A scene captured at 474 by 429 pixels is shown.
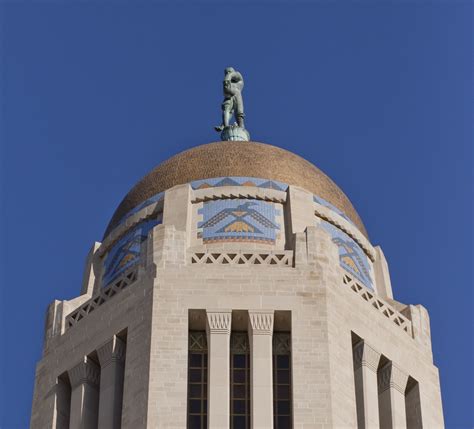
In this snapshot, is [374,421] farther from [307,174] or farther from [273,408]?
[307,174]

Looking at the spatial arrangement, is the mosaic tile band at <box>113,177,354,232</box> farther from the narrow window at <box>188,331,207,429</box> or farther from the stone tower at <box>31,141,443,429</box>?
the narrow window at <box>188,331,207,429</box>

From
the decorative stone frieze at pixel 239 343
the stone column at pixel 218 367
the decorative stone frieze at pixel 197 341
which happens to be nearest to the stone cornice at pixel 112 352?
the decorative stone frieze at pixel 197 341

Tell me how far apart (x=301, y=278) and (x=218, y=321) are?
1751 mm

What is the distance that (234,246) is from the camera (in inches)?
1362

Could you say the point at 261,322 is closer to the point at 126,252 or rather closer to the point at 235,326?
the point at 235,326

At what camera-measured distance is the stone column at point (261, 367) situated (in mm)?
31672

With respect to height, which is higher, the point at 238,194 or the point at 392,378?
the point at 238,194

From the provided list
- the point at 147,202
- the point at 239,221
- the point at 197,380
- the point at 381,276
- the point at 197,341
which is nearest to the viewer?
the point at 197,380

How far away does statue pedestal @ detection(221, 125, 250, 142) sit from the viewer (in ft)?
131

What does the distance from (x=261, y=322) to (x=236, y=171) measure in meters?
4.54

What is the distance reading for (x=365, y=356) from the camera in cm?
3359

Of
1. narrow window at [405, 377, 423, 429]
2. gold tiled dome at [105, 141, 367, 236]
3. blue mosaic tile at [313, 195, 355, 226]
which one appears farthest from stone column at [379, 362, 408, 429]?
gold tiled dome at [105, 141, 367, 236]

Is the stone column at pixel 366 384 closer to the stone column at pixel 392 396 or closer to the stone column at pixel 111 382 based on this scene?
the stone column at pixel 392 396

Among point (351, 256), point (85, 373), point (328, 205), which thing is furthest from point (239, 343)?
point (328, 205)
